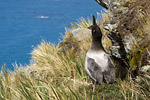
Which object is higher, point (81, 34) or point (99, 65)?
point (81, 34)

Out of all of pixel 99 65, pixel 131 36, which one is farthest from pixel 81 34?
pixel 99 65

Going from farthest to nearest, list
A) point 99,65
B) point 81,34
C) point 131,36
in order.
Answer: point 81,34, point 131,36, point 99,65

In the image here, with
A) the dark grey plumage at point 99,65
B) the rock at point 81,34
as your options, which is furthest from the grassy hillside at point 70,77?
the dark grey plumage at point 99,65

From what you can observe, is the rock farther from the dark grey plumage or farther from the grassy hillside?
the dark grey plumage

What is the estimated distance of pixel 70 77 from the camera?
20.2ft

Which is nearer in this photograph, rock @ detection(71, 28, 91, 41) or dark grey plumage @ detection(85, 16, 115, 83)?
dark grey plumage @ detection(85, 16, 115, 83)

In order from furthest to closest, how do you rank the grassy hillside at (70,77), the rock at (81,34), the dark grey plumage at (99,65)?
the rock at (81,34) → the dark grey plumage at (99,65) → the grassy hillside at (70,77)

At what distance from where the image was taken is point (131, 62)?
600cm

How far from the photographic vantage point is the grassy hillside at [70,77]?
13.7 feet

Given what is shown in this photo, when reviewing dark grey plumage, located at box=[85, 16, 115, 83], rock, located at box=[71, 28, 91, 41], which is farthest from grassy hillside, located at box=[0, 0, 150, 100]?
dark grey plumage, located at box=[85, 16, 115, 83]

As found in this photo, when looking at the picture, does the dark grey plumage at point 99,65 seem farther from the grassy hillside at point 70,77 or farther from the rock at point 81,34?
the rock at point 81,34

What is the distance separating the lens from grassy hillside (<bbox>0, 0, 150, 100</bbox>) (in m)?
4.18

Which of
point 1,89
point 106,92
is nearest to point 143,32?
point 106,92

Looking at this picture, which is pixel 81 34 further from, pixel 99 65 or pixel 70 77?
pixel 99 65
